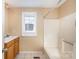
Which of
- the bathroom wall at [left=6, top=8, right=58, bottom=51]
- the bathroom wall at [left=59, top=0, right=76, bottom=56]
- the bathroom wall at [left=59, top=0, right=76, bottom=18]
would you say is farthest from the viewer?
the bathroom wall at [left=6, top=8, right=58, bottom=51]

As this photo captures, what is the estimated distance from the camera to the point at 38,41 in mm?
6879

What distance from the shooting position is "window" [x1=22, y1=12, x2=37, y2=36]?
6891 mm

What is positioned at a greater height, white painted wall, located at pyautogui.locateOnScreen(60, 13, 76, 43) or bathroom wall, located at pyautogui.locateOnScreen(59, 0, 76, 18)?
bathroom wall, located at pyautogui.locateOnScreen(59, 0, 76, 18)

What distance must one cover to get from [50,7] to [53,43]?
1.76 m

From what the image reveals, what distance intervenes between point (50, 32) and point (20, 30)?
148 cm

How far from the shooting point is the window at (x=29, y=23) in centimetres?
689

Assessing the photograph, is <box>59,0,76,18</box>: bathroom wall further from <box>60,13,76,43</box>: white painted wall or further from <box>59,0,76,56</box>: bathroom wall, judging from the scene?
<box>60,13,76,43</box>: white painted wall

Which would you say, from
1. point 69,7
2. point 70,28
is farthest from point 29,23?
point 70,28

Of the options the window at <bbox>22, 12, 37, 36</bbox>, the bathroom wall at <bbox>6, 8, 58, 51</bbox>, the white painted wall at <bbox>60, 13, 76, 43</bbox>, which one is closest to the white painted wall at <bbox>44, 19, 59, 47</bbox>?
the bathroom wall at <bbox>6, 8, 58, 51</bbox>

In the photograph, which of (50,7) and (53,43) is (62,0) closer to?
(50,7)

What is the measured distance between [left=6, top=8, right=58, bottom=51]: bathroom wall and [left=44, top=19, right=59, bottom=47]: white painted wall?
20 centimetres

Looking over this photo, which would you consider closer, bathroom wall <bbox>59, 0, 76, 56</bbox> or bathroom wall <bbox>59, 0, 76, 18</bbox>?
bathroom wall <bbox>59, 0, 76, 56</bbox>

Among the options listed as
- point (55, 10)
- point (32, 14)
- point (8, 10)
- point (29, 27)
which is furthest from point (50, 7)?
point (8, 10)

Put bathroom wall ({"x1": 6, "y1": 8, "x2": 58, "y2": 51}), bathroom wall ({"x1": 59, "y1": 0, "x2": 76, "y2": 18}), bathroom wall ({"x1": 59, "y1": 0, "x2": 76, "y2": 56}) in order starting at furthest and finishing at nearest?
bathroom wall ({"x1": 6, "y1": 8, "x2": 58, "y2": 51}) → bathroom wall ({"x1": 59, "y1": 0, "x2": 76, "y2": 18}) → bathroom wall ({"x1": 59, "y1": 0, "x2": 76, "y2": 56})
